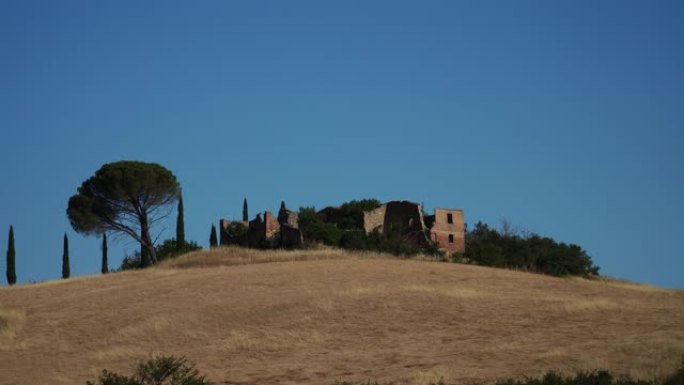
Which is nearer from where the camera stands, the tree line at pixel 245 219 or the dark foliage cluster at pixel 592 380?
the dark foliage cluster at pixel 592 380

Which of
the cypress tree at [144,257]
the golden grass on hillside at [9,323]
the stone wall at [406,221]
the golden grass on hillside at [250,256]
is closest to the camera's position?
the golden grass on hillside at [9,323]

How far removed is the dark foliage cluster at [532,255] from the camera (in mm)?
53906

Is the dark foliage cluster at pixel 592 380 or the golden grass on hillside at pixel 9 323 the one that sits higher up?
the golden grass on hillside at pixel 9 323

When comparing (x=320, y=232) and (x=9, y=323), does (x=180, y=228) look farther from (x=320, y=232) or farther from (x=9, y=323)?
(x=9, y=323)

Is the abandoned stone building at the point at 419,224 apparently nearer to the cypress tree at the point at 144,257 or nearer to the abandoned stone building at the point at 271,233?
the abandoned stone building at the point at 271,233

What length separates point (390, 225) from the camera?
6034 centimetres

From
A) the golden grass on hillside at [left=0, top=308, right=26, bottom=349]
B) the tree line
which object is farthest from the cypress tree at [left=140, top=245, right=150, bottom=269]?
the golden grass on hillside at [left=0, top=308, right=26, bottom=349]

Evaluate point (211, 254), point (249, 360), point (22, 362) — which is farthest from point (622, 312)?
point (211, 254)

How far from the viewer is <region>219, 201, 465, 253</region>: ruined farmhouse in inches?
2287

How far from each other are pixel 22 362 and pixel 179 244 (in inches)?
1309

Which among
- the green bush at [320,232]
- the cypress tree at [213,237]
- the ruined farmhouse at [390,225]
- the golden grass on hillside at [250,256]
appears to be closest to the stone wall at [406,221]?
the ruined farmhouse at [390,225]

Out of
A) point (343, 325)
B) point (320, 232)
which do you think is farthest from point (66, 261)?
point (343, 325)

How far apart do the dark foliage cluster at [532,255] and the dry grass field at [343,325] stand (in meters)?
5.87

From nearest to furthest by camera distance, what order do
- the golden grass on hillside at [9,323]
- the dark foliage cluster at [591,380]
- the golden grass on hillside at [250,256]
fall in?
1. the dark foliage cluster at [591,380]
2. the golden grass on hillside at [9,323]
3. the golden grass on hillside at [250,256]
